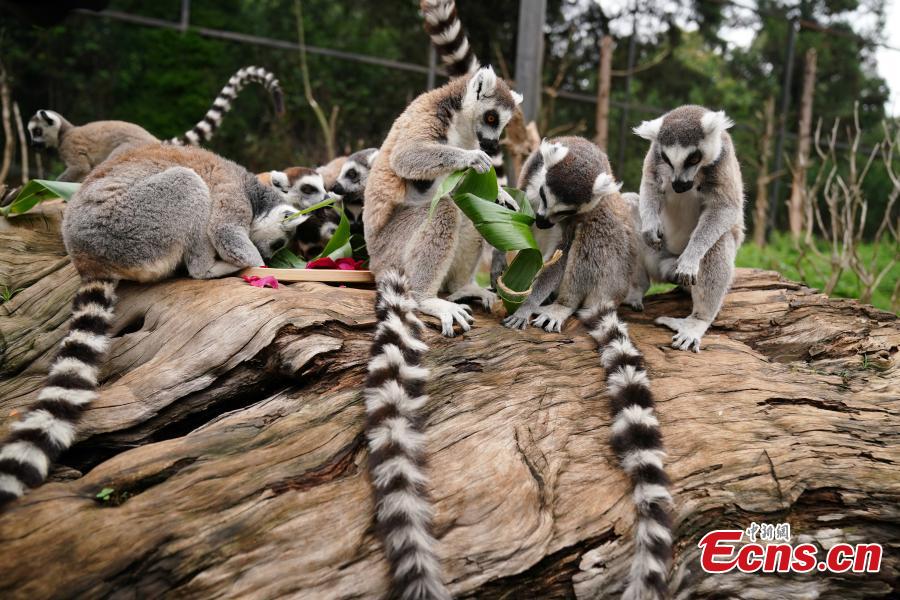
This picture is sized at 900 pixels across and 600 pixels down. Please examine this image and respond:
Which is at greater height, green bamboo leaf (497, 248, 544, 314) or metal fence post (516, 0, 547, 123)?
metal fence post (516, 0, 547, 123)

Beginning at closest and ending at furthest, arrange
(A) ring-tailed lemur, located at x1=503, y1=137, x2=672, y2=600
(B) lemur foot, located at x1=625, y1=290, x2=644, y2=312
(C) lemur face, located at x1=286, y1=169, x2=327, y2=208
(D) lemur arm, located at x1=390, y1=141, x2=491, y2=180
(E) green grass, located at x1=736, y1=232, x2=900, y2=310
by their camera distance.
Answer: (A) ring-tailed lemur, located at x1=503, y1=137, x2=672, y2=600 → (D) lemur arm, located at x1=390, y1=141, x2=491, y2=180 → (B) lemur foot, located at x1=625, y1=290, x2=644, y2=312 → (C) lemur face, located at x1=286, y1=169, x2=327, y2=208 → (E) green grass, located at x1=736, y1=232, x2=900, y2=310

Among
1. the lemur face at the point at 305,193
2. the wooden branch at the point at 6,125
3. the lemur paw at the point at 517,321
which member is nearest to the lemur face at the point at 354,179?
the lemur face at the point at 305,193

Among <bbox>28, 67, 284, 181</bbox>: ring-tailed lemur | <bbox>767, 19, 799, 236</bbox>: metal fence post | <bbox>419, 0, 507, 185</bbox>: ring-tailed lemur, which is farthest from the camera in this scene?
<bbox>767, 19, 799, 236</bbox>: metal fence post

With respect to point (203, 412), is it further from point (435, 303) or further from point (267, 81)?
point (267, 81)

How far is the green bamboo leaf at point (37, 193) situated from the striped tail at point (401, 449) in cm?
305

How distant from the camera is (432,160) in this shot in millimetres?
4137

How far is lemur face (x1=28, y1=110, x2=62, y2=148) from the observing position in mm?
7688

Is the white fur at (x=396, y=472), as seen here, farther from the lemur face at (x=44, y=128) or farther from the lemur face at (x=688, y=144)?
the lemur face at (x=44, y=128)

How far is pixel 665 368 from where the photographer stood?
3.80 m

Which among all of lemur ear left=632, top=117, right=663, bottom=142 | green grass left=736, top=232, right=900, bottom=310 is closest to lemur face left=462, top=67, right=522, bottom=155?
lemur ear left=632, top=117, right=663, bottom=142

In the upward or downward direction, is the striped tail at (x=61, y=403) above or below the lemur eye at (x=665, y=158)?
below

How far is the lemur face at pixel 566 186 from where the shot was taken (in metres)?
4.08

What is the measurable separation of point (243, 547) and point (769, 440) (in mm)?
2611

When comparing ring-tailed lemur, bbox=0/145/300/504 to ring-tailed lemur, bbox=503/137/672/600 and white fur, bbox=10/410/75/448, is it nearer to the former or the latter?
white fur, bbox=10/410/75/448
